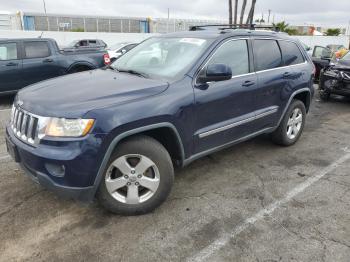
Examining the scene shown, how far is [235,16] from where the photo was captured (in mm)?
14828

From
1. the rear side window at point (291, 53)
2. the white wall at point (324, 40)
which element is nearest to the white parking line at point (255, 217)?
the rear side window at point (291, 53)

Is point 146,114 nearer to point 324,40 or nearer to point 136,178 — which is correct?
point 136,178

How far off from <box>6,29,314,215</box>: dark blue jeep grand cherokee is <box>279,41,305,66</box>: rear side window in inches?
10.2

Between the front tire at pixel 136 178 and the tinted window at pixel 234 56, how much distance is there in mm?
1280

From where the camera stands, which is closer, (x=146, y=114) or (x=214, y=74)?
(x=146, y=114)

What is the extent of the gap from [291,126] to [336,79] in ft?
12.0

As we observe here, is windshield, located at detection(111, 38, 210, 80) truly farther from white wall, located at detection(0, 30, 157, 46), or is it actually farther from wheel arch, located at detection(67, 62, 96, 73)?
white wall, located at detection(0, 30, 157, 46)

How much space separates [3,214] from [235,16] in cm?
1389

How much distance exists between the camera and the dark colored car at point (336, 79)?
765cm

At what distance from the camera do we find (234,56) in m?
3.88

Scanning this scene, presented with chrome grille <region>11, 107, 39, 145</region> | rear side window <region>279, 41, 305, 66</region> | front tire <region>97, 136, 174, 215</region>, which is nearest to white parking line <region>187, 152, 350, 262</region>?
front tire <region>97, 136, 174, 215</region>

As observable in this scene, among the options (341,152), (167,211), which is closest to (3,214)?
(167,211)

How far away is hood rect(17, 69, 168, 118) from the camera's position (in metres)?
2.72

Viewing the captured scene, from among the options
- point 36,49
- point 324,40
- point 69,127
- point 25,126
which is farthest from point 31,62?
point 324,40
